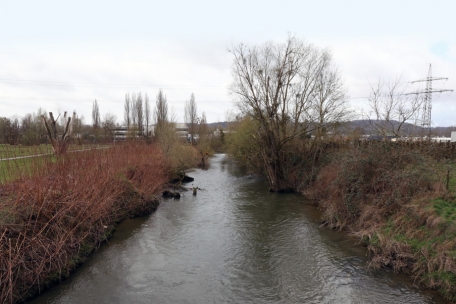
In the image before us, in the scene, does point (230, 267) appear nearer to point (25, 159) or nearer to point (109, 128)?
point (25, 159)

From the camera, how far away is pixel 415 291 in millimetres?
7492

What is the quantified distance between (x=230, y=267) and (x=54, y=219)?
5425mm

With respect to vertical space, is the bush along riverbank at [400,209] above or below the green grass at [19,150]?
below

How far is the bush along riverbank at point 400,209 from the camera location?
794 centimetres

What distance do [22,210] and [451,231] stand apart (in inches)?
463

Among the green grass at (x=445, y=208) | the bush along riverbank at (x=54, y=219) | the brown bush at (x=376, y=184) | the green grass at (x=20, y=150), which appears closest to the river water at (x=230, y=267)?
the bush along riverbank at (x=54, y=219)

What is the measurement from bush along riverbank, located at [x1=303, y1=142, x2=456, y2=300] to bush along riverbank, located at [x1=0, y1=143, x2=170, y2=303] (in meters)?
9.11

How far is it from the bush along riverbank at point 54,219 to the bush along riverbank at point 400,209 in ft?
29.9

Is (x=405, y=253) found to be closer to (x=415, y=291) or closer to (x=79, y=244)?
(x=415, y=291)

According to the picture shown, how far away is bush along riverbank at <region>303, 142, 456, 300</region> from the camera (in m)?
7.94

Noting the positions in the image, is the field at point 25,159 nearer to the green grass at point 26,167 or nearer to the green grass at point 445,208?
the green grass at point 26,167

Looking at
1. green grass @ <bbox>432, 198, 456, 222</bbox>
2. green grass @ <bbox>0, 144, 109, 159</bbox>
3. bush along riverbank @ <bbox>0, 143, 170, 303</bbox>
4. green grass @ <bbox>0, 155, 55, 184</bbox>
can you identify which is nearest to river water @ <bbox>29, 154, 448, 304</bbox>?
bush along riverbank @ <bbox>0, 143, 170, 303</bbox>

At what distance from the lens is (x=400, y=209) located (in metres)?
10.8

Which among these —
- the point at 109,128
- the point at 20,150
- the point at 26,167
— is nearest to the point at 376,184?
the point at 26,167
